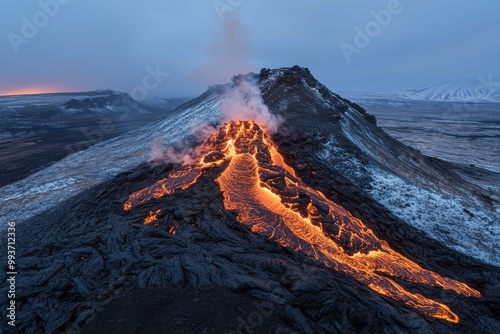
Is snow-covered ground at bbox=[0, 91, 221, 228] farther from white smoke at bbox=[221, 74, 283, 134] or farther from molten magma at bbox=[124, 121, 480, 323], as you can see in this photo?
molten magma at bbox=[124, 121, 480, 323]

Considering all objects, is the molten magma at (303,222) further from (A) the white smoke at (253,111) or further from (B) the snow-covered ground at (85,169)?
(B) the snow-covered ground at (85,169)

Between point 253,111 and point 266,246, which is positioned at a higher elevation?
point 253,111

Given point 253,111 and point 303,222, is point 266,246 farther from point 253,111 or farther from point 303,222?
point 253,111

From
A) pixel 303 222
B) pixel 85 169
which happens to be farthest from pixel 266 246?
pixel 85 169

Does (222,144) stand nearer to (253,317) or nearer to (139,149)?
(253,317)

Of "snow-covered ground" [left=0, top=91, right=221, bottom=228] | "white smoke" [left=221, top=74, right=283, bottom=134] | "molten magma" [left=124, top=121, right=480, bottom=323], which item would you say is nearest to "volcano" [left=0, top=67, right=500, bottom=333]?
"molten magma" [left=124, top=121, right=480, bottom=323]

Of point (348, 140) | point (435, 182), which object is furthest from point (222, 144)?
point (435, 182)
